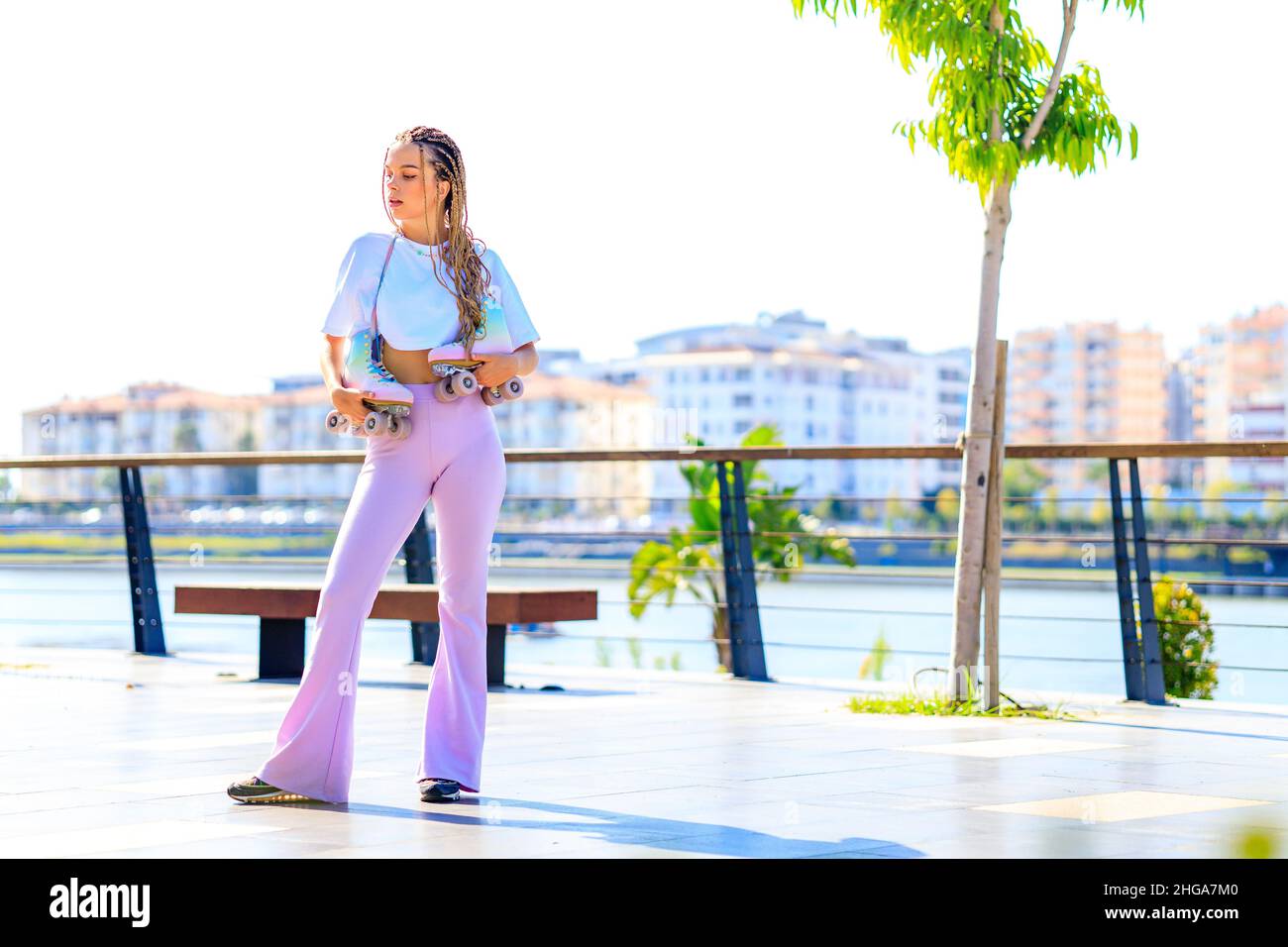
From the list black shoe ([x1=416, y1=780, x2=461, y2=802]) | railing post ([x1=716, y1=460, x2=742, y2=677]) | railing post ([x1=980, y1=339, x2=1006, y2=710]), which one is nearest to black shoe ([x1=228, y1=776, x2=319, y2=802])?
→ black shoe ([x1=416, y1=780, x2=461, y2=802])

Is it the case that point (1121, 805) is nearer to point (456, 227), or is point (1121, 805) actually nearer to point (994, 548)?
point (456, 227)

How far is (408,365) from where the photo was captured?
4.09 metres

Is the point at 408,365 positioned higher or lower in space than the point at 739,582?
higher

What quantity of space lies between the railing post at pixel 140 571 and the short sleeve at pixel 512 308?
18.1 ft

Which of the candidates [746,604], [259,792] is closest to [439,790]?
[259,792]

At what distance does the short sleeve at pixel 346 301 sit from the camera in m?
4.07

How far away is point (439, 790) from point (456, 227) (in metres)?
1.23

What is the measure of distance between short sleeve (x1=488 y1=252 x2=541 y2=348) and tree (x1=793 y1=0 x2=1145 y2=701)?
235cm

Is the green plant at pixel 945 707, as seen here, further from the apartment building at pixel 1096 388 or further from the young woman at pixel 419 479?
the apartment building at pixel 1096 388

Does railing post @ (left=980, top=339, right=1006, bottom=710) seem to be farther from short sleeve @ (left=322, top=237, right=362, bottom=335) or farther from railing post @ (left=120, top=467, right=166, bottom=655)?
railing post @ (left=120, top=467, right=166, bottom=655)

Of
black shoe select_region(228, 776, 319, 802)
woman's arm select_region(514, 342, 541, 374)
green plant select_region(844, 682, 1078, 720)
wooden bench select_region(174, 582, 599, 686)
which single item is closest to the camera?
black shoe select_region(228, 776, 319, 802)


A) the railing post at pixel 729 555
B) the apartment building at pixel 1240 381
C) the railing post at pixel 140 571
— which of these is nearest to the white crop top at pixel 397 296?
the railing post at pixel 729 555

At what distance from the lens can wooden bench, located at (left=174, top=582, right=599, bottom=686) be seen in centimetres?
714
